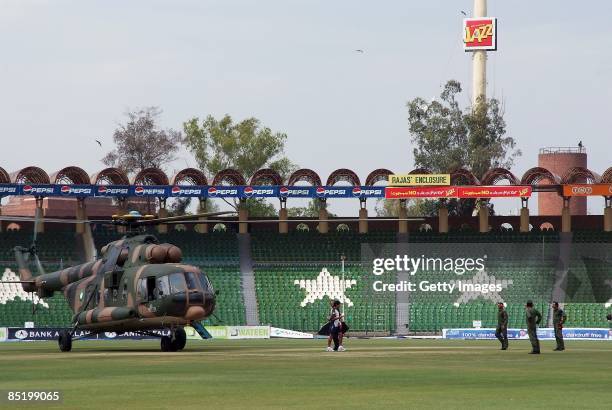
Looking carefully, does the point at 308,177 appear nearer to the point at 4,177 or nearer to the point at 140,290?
the point at 4,177

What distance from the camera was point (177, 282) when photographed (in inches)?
1582

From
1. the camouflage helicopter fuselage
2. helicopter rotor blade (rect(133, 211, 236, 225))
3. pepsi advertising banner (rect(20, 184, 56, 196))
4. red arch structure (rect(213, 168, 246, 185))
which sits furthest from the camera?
red arch structure (rect(213, 168, 246, 185))

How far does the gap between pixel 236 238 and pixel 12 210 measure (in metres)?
50.7

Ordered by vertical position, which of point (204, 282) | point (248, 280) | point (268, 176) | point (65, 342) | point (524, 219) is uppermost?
point (268, 176)

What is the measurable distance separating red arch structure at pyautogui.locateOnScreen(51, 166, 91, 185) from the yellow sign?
21989 mm

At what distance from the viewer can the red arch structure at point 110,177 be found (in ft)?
283

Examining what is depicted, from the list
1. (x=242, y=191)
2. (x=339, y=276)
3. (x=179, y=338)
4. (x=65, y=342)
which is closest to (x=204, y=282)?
(x=179, y=338)

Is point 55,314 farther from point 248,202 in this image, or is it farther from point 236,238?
point 248,202

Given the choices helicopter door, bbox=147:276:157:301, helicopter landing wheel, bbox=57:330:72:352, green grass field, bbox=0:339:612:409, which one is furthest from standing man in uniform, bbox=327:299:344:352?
helicopter landing wheel, bbox=57:330:72:352

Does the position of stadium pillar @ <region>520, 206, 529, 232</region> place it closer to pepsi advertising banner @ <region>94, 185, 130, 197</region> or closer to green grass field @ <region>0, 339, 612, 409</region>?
pepsi advertising banner @ <region>94, 185, 130, 197</region>

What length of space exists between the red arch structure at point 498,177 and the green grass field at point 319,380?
5030 centimetres

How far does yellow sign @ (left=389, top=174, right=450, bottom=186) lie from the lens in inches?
3401

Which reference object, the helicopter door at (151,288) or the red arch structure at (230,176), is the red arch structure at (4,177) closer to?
the red arch structure at (230,176)

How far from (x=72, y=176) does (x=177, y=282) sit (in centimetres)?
4752
